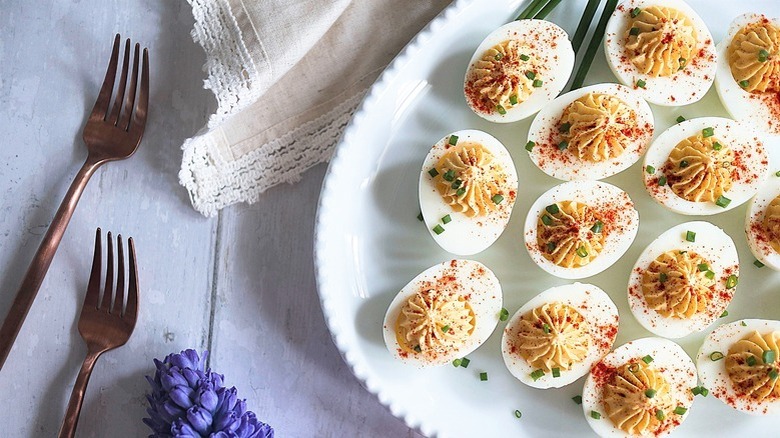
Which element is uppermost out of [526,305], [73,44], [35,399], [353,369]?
A: [73,44]

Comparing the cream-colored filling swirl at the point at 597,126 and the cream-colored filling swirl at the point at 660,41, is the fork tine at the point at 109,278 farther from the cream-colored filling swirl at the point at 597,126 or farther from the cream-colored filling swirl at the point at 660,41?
the cream-colored filling swirl at the point at 660,41

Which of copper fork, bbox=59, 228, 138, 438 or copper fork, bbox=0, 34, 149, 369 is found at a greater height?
copper fork, bbox=0, 34, 149, 369

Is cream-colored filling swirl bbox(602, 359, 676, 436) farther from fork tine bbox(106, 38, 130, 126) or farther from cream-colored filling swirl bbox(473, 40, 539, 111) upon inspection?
fork tine bbox(106, 38, 130, 126)

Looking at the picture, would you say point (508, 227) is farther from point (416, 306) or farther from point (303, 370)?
point (303, 370)

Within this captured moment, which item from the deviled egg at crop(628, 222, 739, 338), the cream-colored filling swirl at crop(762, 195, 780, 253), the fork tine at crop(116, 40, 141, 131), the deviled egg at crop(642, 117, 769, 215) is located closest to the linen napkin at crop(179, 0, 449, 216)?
the fork tine at crop(116, 40, 141, 131)

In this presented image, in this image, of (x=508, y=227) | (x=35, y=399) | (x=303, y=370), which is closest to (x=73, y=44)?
(x=35, y=399)

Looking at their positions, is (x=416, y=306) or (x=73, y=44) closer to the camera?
(x=416, y=306)

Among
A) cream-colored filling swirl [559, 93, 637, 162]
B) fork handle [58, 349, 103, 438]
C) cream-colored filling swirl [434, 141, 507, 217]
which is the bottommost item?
fork handle [58, 349, 103, 438]
